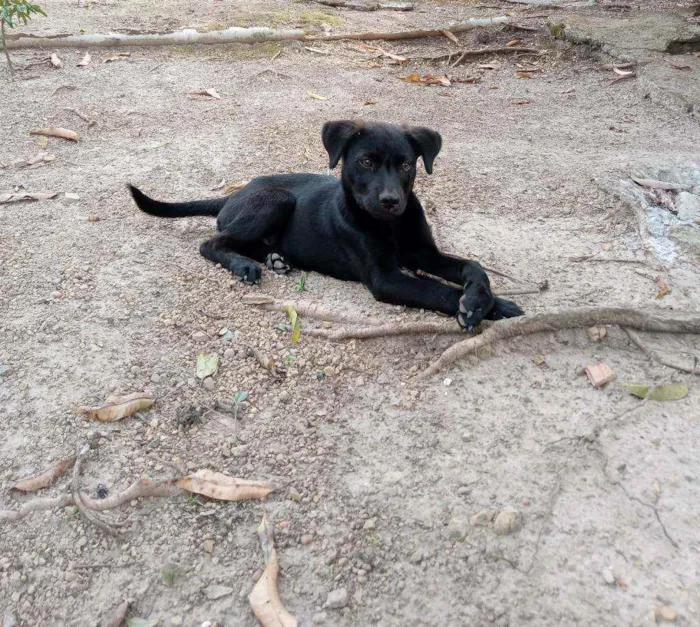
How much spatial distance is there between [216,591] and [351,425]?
94 cm

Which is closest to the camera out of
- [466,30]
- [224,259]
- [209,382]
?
[209,382]

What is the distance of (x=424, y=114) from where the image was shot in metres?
7.33

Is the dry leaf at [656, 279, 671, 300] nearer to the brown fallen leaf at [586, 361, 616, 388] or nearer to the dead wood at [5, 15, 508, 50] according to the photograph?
the brown fallen leaf at [586, 361, 616, 388]

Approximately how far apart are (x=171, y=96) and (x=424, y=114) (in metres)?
2.84

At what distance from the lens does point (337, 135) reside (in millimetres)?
4051

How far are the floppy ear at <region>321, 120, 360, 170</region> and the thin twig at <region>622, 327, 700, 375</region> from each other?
1.87 meters

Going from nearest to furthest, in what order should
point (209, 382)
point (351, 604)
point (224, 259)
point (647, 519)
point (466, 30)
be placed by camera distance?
point (351, 604)
point (647, 519)
point (209, 382)
point (224, 259)
point (466, 30)

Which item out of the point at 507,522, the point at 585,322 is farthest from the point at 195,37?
the point at 507,522

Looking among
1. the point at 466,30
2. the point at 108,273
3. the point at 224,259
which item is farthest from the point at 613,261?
the point at 466,30

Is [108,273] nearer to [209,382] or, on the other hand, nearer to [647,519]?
[209,382]

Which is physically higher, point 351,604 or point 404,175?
point 404,175

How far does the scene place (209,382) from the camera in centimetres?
330

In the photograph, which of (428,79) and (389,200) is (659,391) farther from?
(428,79)

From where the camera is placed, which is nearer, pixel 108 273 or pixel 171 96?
pixel 108 273
